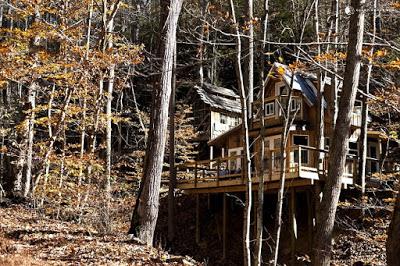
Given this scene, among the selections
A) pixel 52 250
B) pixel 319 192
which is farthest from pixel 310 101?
pixel 52 250

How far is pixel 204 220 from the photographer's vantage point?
77.2 ft

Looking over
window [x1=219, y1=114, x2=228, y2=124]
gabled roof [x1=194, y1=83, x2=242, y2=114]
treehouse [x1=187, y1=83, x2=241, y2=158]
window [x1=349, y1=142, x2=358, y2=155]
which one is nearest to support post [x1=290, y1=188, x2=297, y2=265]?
window [x1=349, y1=142, x2=358, y2=155]

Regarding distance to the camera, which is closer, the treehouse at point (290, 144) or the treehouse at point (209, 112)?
the treehouse at point (290, 144)

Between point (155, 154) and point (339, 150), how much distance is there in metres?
3.68

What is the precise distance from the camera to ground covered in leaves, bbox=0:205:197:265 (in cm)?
751

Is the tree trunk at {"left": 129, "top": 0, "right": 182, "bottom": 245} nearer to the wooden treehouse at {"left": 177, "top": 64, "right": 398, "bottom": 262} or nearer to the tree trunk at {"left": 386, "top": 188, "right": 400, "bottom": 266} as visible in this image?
the tree trunk at {"left": 386, "top": 188, "right": 400, "bottom": 266}

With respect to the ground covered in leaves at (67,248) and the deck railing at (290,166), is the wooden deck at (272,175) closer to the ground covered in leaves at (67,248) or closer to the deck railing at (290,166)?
the deck railing at (290,166)

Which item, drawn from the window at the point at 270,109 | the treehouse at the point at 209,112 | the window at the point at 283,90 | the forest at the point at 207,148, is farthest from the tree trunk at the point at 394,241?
the treehouse at the point at 209,112

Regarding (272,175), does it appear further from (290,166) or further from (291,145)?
(291,145)

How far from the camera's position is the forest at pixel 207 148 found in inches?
323

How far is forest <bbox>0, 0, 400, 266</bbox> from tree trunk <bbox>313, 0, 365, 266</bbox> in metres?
0.02

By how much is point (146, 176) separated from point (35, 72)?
6.06 metres

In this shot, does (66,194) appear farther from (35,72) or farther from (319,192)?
(319,192)

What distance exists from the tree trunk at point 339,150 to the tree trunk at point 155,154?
333cm
